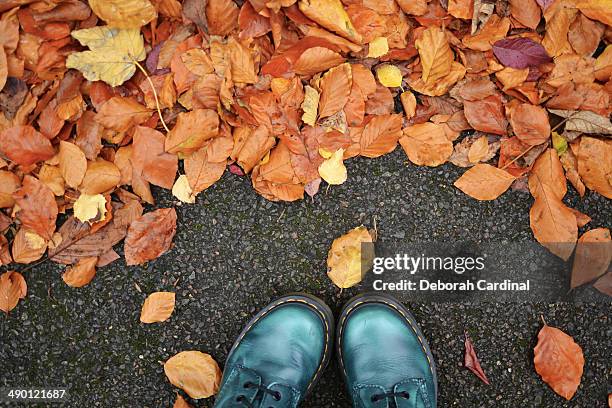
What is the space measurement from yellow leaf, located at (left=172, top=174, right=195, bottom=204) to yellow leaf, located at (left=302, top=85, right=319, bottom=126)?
411mm

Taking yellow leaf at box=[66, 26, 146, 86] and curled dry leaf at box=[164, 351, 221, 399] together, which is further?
curled dry leaf at box=[164, 351, 221, 399]

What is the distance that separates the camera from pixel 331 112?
59.2 inches

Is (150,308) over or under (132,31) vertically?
under

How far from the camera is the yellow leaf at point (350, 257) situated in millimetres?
1614

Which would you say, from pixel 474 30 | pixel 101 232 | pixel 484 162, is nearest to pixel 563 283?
pixel 484 162

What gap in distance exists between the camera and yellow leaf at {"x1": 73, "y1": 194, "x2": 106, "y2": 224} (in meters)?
1.55

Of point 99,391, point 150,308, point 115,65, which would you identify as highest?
point 115,65

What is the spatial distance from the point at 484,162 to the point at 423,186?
0.65 ft

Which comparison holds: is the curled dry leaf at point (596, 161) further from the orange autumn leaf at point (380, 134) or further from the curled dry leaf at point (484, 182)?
the orange autumn leaf at point (380, 134)

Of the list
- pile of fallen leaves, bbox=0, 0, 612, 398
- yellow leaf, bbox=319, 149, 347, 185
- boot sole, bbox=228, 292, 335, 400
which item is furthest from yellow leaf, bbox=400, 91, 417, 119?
boot sole, bbox=228, 292, 335, 400

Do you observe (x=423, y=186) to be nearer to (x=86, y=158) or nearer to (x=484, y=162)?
(x=484, y=162)

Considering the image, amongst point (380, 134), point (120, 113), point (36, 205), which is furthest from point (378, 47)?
point (36, 205)

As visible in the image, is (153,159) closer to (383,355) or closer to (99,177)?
(99,177)

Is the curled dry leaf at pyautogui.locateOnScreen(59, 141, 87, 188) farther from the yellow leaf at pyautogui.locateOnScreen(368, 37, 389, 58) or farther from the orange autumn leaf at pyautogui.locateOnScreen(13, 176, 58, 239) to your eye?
the yellow leaf at pyautogui.locateOnScreen(368, 37, 389, 58)
